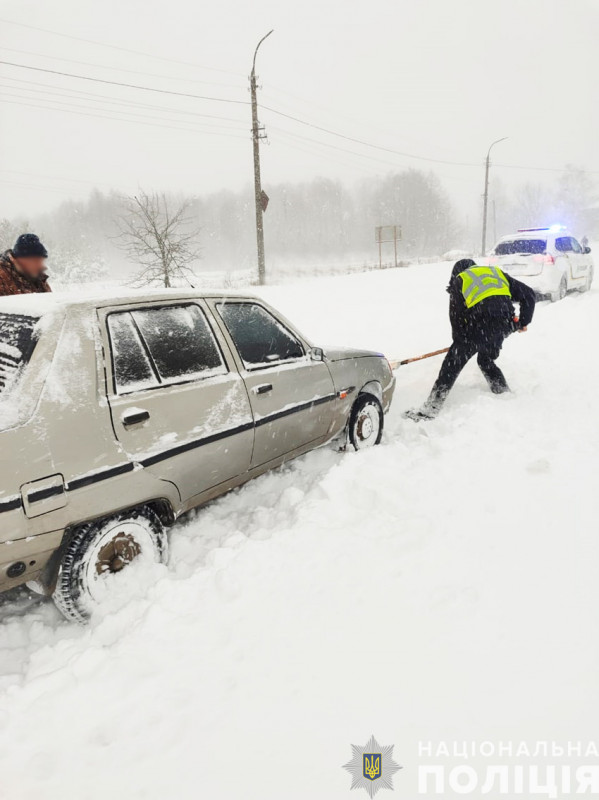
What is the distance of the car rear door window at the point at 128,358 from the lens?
2564mm

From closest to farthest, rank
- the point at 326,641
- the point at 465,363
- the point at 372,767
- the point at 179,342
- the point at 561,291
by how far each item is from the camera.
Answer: the point at 372,767 < the point at 326,641 < the point at 179,342 < the point at 465,363 < the point at 561,291

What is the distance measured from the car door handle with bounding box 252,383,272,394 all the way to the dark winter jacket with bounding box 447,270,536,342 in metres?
2.56

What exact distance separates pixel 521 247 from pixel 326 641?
11.4 metres

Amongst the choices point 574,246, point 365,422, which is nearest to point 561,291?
point 574,246

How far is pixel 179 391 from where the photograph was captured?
2785 millimetres

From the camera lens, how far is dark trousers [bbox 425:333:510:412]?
5.14 metres

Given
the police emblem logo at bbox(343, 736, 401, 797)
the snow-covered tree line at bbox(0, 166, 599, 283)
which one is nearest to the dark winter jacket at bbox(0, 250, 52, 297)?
the police emblem logo at bbox(343, 736, 401, 797)

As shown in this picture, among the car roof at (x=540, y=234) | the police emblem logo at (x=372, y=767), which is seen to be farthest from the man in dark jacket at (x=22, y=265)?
the car roof at (x=540, y=234)

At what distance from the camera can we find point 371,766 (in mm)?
1722

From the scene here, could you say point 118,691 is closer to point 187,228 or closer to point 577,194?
point 577,194

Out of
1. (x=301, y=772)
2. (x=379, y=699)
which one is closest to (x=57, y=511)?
(x=301, y=772)

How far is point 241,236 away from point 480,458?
95887 millimetres

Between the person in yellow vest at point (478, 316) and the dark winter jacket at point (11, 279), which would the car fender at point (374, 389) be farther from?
the dark winter jacket at point (11, 279)

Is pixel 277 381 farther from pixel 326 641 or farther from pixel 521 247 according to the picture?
pixel 521 247
